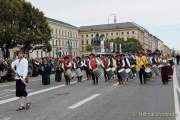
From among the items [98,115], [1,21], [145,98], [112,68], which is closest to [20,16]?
[1,21]

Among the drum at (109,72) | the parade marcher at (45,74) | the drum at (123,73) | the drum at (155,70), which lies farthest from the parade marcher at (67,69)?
the drum at (155,70)

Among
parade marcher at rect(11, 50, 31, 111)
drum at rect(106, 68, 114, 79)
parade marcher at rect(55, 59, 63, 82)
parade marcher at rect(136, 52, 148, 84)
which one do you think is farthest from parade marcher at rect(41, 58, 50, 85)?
parade marcher at rect(11, 50, 31, 111)

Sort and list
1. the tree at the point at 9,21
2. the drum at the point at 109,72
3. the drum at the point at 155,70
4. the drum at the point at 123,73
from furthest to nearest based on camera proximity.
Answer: the tree at the point at 9,21 < the drum at the point at 155,70 < the drum at the point at 109,72 < the drum at the point at 123,73

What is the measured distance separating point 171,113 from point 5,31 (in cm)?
5200

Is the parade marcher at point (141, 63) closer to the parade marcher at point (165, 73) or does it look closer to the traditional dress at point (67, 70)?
the parade marcher at point (165, 73)

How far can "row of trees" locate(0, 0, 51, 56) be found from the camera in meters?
62.3

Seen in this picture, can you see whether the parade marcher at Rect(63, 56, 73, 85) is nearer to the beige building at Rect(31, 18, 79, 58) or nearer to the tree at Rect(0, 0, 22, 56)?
the tree at Rect(0, 0, 22, 56)

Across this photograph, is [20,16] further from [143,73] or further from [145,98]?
[145,98]

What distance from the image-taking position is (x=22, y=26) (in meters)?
67.2

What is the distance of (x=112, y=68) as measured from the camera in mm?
28734

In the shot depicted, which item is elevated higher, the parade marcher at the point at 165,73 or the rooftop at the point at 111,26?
the rooftop at the point at 111,26

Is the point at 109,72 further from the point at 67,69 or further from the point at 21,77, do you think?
the point at 21,77

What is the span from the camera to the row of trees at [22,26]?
62350mm

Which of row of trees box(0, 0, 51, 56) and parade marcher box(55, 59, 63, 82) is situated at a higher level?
row of trees box(0, 0, 51, 56)
